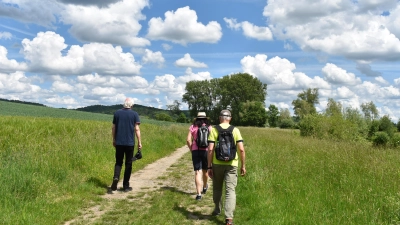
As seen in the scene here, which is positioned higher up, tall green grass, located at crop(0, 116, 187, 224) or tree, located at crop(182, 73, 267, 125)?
tree, located at crop(182, 73, 267, 125)

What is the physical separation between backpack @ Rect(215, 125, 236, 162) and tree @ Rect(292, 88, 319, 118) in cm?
8054

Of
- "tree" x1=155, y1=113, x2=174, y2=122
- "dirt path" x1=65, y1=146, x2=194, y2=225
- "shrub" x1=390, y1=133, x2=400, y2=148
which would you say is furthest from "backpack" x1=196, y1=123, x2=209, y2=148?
"tree" x1=155, y1=113, x2=174, y2=122

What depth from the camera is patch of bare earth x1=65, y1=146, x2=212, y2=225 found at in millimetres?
6738

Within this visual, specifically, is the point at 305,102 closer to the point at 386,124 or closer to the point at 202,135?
the point at 386,124

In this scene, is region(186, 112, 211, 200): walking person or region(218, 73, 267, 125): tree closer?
region(186, 112, 211, 200): walking person

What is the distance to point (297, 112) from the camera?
83.4m

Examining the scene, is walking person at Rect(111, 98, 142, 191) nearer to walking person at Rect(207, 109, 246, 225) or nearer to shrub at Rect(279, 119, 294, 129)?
walking person at Rect(207, 109, 246, 225)

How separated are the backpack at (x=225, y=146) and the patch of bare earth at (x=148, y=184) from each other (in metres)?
1.53

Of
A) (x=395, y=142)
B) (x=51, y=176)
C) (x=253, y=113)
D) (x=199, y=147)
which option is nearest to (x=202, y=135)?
(x=199, y=147)

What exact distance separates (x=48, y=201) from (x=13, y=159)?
222 centimetres

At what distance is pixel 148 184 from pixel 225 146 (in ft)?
15.0

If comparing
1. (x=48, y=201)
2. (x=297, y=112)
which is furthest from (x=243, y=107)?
(x=48, y=201)

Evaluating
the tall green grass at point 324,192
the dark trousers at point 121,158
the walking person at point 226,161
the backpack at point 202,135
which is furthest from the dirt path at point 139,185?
the tall green grass at point 324,192

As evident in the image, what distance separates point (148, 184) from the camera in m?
9.85
